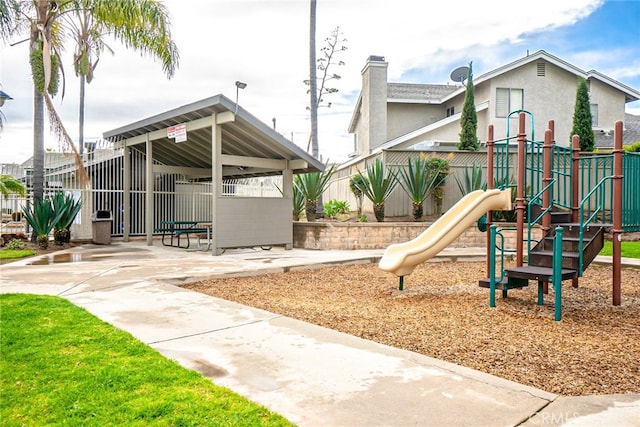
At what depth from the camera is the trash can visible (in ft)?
44.9

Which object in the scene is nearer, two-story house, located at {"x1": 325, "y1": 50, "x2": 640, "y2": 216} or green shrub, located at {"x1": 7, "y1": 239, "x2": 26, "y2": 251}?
green shrub, located at {"x1": 7, "y1": 239, "x2": 26, "y2": 251}

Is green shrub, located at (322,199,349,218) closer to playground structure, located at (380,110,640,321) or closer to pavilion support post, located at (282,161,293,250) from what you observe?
pavilion support post, located at (282,161,293,250)

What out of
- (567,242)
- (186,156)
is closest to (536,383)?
(567,242)

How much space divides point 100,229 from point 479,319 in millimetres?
11835

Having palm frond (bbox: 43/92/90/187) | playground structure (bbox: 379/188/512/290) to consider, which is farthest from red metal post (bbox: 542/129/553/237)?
palm frond (bbox: 43/92/90/187)

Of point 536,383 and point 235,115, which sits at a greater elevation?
point 235,115

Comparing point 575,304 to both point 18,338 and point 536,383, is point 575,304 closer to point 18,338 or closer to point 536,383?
point 536,383

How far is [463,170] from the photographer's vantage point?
48.3 ft

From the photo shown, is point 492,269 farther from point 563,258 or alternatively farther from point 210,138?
point 210,138

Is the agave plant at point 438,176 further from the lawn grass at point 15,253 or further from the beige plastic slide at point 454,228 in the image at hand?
the lawn grass at point 15,253

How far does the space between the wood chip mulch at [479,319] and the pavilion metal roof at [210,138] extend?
396 cm

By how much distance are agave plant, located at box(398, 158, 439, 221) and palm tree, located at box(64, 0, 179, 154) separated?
7.76 meters

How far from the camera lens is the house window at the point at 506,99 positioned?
67.7ft

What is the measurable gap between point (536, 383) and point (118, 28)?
13.4 m
